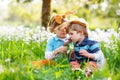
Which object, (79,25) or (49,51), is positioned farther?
(49,51)

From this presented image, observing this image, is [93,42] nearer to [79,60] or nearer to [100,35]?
[79,60]

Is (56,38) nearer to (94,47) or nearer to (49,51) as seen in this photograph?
(49,51)

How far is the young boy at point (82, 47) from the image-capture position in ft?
19.2

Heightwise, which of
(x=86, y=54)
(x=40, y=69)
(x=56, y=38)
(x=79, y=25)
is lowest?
(x=40, y=69)

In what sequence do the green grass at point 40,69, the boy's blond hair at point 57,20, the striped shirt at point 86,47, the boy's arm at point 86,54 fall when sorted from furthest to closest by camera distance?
the boy's blond hair at point 57,20, the striped shirt at point 86,47, the boy's arm at point 86,54, the green grass at point 40,69

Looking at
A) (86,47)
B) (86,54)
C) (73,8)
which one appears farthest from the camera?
(73,8)

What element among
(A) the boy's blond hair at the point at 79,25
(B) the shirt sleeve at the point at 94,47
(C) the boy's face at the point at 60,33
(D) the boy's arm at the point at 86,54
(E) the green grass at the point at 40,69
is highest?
(A) the boy's blond hair at the point at 79,25

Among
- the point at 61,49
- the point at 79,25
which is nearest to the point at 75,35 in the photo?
the point at 79,25

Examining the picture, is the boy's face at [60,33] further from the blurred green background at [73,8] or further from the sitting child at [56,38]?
the blurred green background at [73,8]

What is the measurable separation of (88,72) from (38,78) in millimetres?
807

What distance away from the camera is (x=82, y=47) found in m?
5.98

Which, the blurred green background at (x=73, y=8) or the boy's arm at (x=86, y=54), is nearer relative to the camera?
the boy's arm at (x=86, y=54)

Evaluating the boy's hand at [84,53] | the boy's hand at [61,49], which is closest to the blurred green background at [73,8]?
the boy's hand at [61,49]

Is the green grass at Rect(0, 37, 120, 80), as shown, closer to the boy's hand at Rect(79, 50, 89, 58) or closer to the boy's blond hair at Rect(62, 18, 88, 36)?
the boy's hand at Rect(79, 50, 89, 58)
